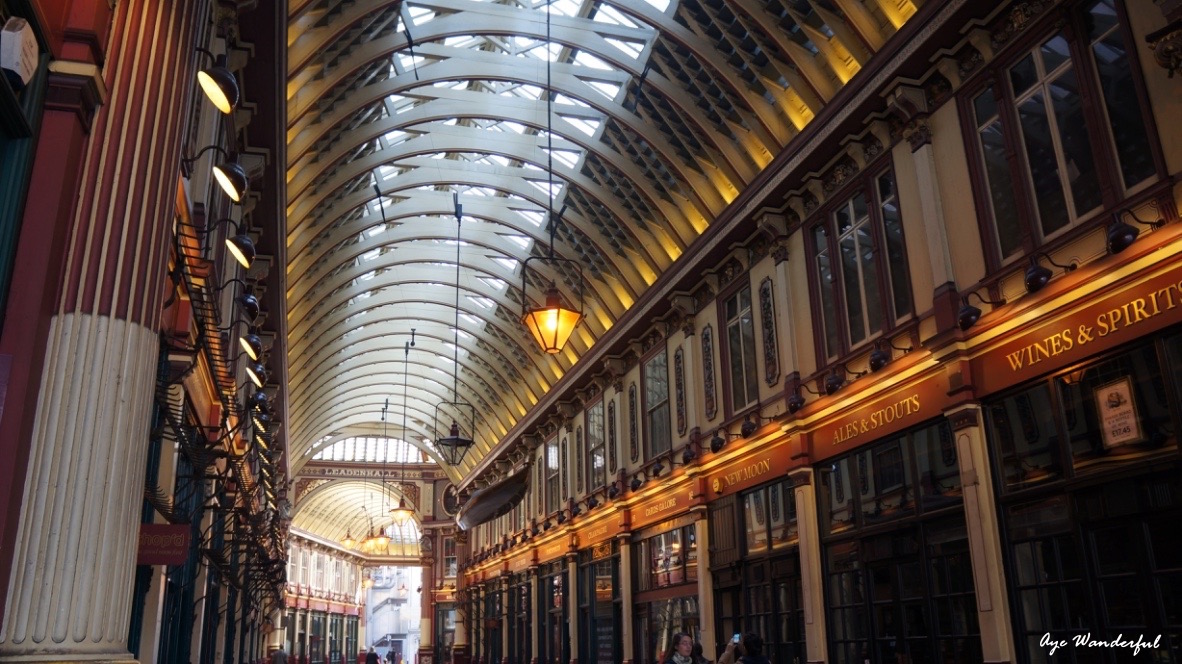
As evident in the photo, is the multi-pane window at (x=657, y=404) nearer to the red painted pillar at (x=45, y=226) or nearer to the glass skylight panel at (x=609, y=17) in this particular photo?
the glass skylight panel at (x=609, y=17)

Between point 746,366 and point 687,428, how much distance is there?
253 centimetres

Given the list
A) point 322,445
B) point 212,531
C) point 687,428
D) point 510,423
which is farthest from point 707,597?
point 322,445

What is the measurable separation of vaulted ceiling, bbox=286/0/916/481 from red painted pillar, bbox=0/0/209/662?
8130 millimetres

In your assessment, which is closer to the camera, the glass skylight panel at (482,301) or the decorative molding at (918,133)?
the decorative molding at (918,133)

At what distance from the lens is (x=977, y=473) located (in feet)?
32.1

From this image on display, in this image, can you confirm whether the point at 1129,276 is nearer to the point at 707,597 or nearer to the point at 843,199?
the point at 843,199

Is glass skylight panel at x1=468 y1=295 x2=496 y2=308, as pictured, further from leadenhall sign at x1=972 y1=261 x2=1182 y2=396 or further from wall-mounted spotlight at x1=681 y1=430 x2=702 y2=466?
leadenhall sign at x1=972 y1=261 x2=1182 y2=396

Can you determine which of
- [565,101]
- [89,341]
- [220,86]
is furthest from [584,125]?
[89,341]

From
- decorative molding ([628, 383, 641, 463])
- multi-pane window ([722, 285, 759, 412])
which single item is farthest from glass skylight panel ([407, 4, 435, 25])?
decorative molding ([628, 383, 641, 463])

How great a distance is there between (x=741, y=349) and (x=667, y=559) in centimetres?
480

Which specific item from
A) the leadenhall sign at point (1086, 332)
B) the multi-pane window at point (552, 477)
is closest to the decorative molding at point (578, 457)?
the multi-pane window at point (552, 477)

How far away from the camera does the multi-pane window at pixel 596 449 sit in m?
22.4

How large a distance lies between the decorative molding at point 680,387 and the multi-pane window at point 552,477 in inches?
361

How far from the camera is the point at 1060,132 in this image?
9180 mm
